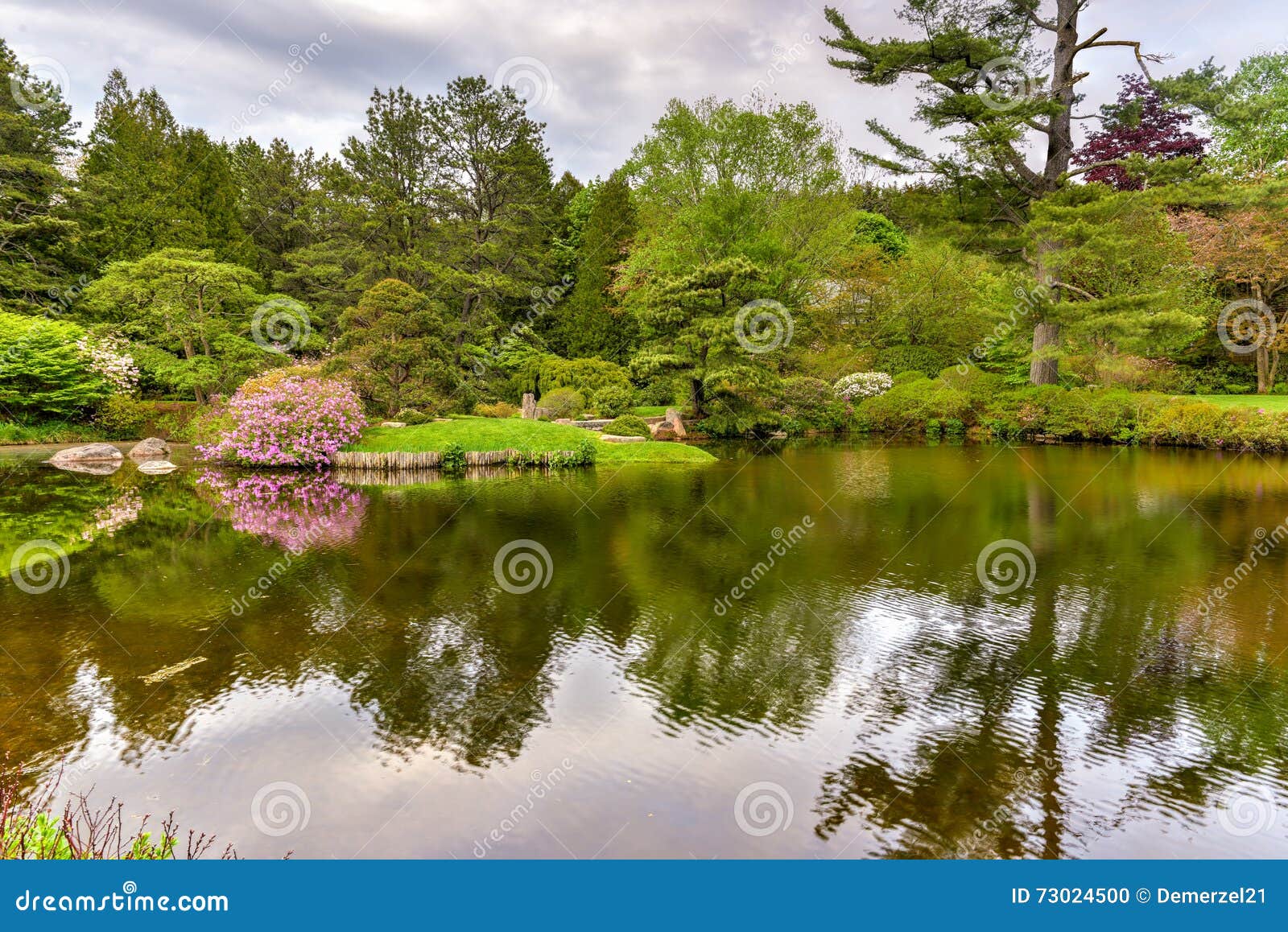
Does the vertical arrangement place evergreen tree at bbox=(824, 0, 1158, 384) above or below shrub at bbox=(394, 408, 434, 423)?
above

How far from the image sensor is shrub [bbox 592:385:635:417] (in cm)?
2667

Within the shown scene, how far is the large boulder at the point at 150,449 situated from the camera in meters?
22.0

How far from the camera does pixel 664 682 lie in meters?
6.23

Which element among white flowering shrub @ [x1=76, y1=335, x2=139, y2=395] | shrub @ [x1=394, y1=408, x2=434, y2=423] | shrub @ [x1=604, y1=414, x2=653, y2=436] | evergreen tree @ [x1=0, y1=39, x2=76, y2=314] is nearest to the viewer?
shrub @ [x1=394, y1=408, x2=434, y2=423]

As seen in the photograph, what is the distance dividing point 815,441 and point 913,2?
621 inches

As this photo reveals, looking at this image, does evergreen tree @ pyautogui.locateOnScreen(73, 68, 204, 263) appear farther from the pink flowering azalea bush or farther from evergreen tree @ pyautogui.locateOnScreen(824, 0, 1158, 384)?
evergreen tree @ pyautogui.locateOnScreen(824, 0, 1158, 384)

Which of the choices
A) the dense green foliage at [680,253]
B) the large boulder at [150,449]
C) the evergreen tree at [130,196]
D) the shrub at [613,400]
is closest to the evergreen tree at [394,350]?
the dense green foliage at [680,253]

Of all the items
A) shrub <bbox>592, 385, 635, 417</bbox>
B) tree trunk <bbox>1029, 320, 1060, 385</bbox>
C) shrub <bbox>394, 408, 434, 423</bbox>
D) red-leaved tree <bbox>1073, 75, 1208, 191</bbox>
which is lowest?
shrub <bbox>394, 408, 434, 423</bbox>

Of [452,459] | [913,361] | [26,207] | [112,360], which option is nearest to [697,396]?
[452,459]

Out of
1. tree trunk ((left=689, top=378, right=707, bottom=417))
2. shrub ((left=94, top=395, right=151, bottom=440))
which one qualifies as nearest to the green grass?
tree trunk ((left=689, top=378, right=707, bottom=417))

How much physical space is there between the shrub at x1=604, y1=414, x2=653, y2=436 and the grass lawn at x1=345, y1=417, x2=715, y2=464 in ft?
4.42

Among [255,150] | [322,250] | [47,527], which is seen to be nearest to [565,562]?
[47,527]

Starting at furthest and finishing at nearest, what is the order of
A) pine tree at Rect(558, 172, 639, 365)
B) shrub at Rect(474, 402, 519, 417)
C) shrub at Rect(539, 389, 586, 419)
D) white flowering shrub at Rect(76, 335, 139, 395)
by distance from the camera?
pine tree at Rect(558, 172, 639, 365) < shrub at Rect(539, 389, 586, 419) < shrub at Rect(474, 402, 519, 417) < white flowering shrub at Rect(76, 335, 139, 395)

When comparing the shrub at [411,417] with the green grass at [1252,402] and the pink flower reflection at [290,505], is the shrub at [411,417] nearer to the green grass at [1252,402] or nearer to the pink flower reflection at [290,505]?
the pink flower reflection at [290,505]
